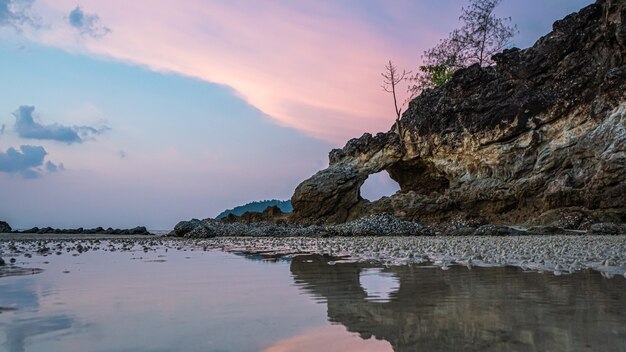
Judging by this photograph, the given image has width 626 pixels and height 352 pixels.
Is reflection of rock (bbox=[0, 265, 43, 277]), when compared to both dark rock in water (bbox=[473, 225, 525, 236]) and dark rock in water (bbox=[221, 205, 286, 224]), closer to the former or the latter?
dark rock in water (bbox=[473, 225, 525, 236])

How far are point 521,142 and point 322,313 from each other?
86.9 ft

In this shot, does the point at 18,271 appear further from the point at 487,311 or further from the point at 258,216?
the point at 258,216

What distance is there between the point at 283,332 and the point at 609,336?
1879mm

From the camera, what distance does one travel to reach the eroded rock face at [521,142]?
21406mm

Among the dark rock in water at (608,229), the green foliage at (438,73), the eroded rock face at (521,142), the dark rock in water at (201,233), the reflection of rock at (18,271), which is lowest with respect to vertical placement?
the reflection of rock at (18,271)

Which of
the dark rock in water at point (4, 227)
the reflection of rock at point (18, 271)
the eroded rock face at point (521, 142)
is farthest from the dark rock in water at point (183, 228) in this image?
the reflection of rock at point (18, 271)

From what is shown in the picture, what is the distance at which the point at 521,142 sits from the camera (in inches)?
1052

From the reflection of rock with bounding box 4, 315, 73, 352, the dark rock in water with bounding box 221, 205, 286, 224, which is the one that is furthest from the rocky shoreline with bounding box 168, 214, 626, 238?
the reflection of rock with bounding box 4, 315, 73, 352

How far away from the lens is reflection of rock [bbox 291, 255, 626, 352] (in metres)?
2.48

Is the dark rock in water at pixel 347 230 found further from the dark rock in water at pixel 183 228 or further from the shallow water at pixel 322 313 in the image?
the shallow water at pixel 322 313

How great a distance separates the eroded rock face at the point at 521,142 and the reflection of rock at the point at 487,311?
55.2ft

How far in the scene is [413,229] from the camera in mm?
22438

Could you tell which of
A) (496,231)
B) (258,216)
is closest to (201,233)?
(258,216)

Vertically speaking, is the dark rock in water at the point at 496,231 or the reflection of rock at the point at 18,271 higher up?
the dark rock in water at the point at 496,231
